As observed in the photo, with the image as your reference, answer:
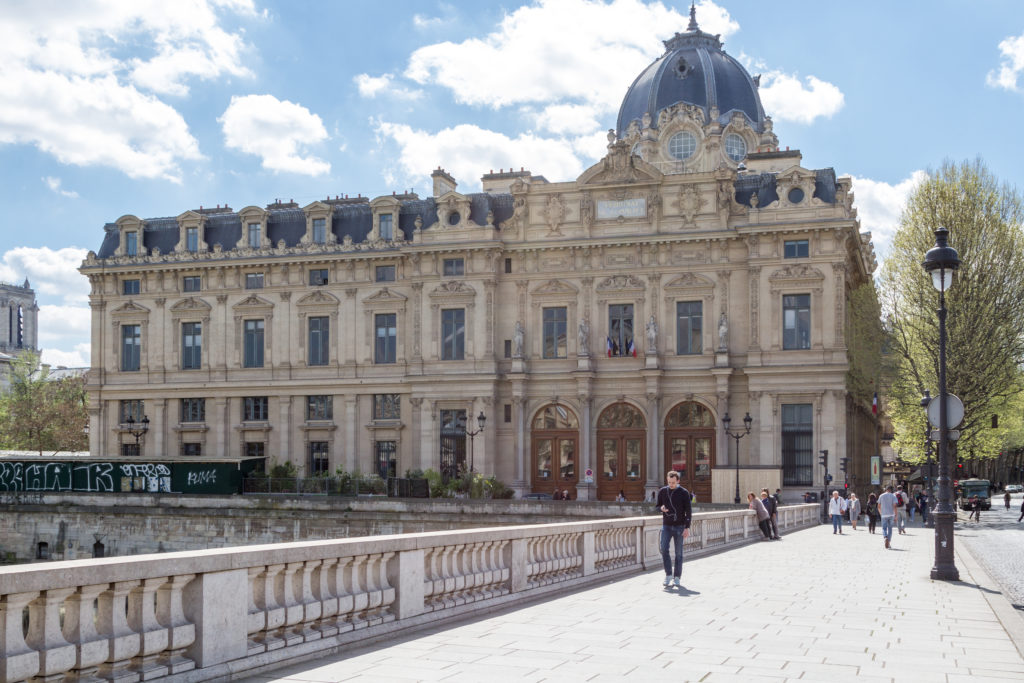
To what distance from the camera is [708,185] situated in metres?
54.2

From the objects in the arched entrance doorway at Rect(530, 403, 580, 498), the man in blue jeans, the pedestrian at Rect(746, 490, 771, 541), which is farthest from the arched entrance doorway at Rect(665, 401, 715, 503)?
the man in blue jeans

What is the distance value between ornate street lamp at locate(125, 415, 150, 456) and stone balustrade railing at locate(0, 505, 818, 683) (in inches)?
1875

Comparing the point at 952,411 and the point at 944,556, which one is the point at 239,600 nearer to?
the point at 952,411

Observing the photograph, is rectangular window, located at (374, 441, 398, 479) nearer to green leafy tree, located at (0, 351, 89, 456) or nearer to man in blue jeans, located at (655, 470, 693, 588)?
green leafy tree, located at (0, 351, 89, 456)

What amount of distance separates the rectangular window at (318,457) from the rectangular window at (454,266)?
11137 millimetres

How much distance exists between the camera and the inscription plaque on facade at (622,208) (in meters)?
55.1

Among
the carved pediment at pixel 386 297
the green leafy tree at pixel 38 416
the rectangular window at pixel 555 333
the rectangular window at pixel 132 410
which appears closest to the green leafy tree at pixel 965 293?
the rectangular window at pixel 555 333

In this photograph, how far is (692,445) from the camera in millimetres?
53719

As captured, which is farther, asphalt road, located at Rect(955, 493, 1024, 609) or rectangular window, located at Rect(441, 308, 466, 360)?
rectangular window, located at Rect(441, 308, 466, 360)

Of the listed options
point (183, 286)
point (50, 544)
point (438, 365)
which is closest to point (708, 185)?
point (438, 365)

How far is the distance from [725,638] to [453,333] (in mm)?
45845

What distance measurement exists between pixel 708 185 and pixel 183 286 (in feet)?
94.9

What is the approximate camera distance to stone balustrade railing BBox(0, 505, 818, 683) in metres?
7.23

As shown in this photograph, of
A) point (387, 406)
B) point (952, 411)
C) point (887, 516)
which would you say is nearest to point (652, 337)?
point (387, 406)
